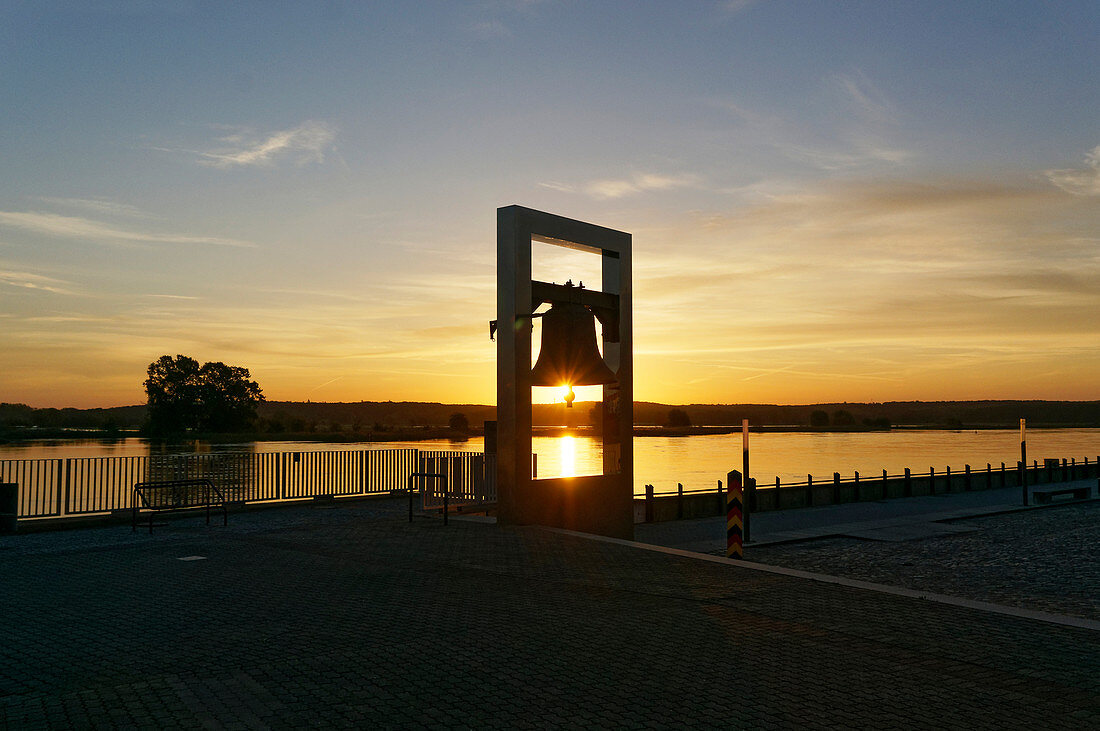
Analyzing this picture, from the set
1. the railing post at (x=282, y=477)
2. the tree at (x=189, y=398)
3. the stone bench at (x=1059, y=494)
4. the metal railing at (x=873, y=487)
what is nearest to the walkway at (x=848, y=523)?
the stone bench at (x=1059, y=494)

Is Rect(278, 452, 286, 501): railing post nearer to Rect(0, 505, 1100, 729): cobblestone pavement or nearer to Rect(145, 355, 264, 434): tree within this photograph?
Rect(0, 505, 1100, 729): cobblestone pavement

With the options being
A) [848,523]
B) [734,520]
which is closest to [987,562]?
[734,520]

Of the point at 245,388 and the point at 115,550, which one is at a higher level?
the point at 245,388

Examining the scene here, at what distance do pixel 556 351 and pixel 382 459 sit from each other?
28.3 ft

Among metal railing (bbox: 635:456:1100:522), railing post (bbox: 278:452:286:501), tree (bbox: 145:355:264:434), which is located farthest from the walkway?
tree (bbox: 145:355:264:434)

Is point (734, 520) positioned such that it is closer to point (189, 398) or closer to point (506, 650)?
point (506, 650)

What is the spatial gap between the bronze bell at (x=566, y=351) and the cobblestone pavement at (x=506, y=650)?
16.8 ft

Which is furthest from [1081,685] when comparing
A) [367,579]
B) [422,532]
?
[422,532]

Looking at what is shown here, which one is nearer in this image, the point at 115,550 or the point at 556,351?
the point at 115,550

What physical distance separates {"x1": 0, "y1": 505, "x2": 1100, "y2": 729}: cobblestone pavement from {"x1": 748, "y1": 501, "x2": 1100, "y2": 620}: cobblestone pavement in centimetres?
420

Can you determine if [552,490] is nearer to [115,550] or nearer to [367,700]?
[115,550]

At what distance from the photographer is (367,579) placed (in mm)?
9992

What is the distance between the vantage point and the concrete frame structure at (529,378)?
15.4 meters

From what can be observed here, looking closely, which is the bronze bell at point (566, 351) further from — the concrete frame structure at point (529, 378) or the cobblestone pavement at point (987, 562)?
the cobblestone pavement at point (987, 562)
